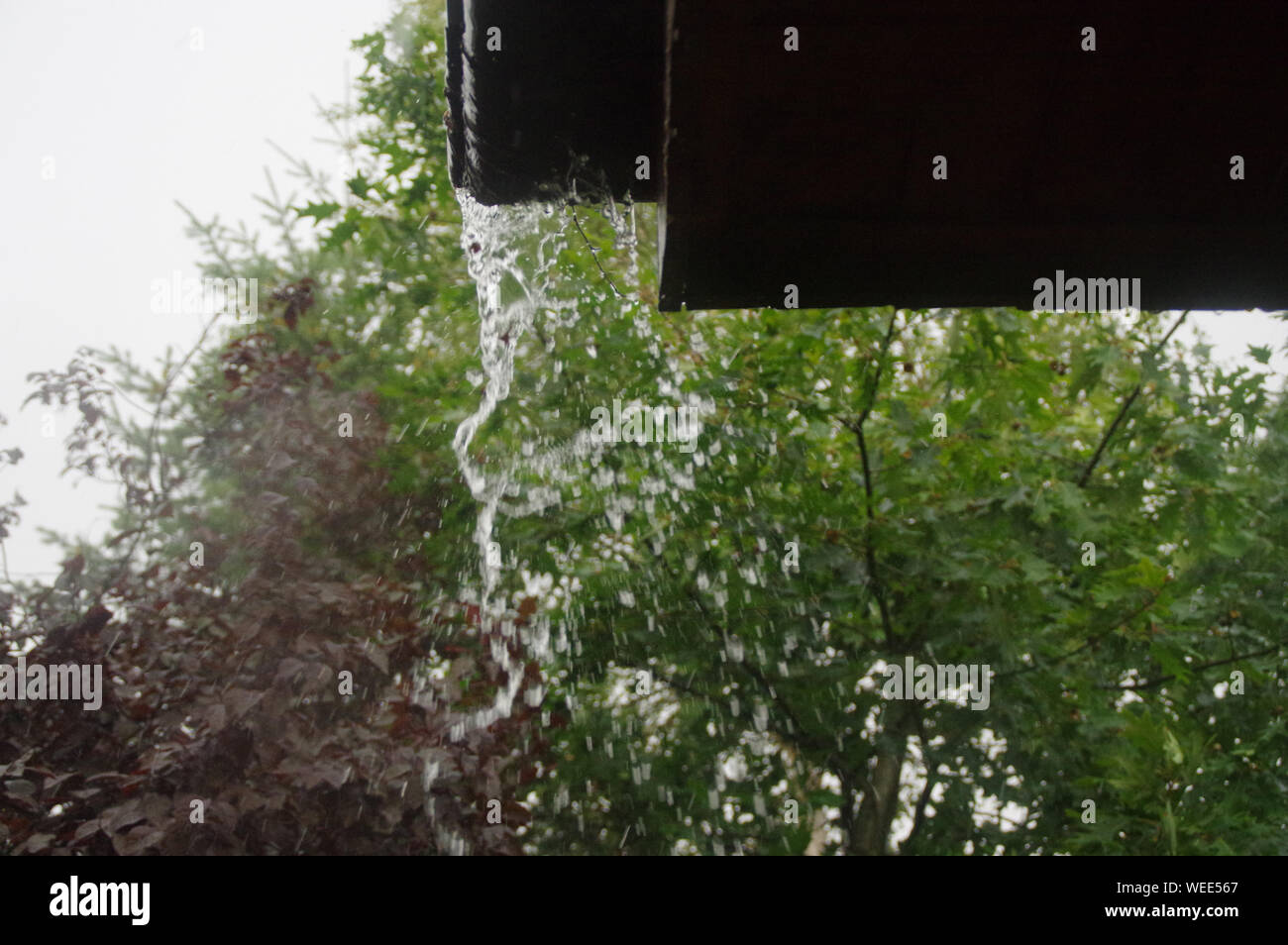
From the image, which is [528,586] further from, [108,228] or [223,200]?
[108,228]

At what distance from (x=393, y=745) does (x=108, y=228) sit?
12888 mm

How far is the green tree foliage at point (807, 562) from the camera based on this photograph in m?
4.17

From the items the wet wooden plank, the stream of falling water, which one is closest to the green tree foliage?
the stream of falling water

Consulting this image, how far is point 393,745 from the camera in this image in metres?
3.42

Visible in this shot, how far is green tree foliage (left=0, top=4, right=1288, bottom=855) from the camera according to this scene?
4.17 m

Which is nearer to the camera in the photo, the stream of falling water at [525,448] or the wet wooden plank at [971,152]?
the wet wooden plank at [971,152]

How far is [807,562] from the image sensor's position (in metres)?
4.35

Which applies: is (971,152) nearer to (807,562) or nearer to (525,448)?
(807,562)

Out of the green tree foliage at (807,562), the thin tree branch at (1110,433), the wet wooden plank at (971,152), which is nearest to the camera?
the wet wooden plank at (971,152)

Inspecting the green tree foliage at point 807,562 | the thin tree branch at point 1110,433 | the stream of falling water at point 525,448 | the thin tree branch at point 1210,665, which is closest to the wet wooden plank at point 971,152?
the green tree foliage at point 807,562

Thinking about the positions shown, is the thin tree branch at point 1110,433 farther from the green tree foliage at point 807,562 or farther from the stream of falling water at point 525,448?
the stream of falling water at point 525,448

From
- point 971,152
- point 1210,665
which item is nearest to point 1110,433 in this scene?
point 1210,665

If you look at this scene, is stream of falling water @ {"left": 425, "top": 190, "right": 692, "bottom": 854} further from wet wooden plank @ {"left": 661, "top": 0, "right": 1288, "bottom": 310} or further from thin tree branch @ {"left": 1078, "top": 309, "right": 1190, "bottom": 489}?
wet wooden plank @ {"left": 661, "top": 0, "right": 1288, "bottom": 310}
